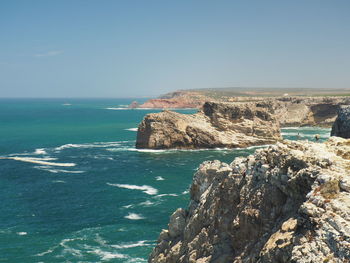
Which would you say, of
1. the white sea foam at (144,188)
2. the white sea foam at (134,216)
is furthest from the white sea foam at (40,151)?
the white sea foam at (134,216)

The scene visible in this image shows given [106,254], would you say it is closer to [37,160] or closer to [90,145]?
[37,160]

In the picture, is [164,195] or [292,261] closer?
[292,261]

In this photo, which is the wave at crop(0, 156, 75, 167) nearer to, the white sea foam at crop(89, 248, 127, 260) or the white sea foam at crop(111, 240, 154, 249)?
the white sea foam at crop(111, 240, 154, 249)

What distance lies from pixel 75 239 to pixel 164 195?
20.8 m

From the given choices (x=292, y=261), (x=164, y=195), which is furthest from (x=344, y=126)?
(x=292, y=261)

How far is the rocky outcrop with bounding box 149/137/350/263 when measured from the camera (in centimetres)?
1455

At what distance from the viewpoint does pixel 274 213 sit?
1861cm

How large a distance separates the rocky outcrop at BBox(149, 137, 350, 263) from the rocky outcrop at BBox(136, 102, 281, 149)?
82.0m

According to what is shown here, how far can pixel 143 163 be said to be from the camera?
88750 mm

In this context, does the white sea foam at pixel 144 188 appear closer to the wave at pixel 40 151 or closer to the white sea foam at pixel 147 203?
the white sea foam at pixel 147 203

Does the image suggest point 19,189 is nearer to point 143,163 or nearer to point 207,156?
point 143,163

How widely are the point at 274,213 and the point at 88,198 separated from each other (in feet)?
153

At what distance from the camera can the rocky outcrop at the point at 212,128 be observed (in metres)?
109

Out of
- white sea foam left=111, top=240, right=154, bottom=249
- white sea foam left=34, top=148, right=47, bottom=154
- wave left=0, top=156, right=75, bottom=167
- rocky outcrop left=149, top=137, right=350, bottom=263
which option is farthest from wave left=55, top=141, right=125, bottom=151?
rocky outcrop left=149, top=137, right=350, bottom=263
